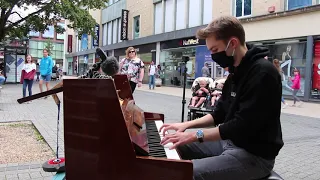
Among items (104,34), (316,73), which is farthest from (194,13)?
(104,34)

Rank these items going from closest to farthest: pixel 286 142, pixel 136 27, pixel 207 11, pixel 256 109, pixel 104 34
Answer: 1. pixel 256 109
2. pixel 286 142
3. pixel 207 11
4. pixel 136 27
5. pixel 104 34

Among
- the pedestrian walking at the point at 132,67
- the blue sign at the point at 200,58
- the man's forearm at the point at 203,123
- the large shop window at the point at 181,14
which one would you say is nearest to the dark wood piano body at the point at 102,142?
the man's forearm at the point at 203,123

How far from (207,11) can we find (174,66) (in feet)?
17.4

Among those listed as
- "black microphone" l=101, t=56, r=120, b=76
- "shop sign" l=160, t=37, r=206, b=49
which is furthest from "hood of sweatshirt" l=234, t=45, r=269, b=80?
"shop sign" l=160, t=37, r=206, b=49

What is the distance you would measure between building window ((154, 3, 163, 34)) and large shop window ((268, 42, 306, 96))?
38.8ft

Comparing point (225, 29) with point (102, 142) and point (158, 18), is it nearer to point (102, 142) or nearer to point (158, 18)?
→ point (102, 142)

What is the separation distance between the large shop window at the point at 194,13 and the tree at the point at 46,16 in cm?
645

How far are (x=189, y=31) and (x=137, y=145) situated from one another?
21.2 meters

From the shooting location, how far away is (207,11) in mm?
21250

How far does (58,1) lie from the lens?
67.3 ft

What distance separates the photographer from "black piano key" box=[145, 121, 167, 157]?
1869 millimetres

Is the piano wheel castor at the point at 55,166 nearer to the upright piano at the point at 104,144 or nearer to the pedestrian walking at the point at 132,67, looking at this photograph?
the upright piano at the point at 104,144

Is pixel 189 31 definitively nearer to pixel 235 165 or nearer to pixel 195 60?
pixel 195 60

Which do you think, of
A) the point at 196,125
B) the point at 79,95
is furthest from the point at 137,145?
the point at 196,125
